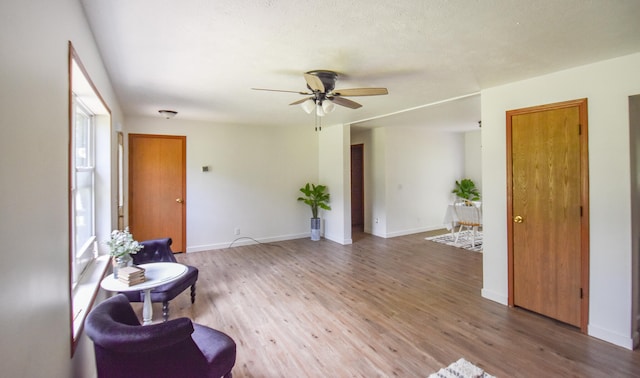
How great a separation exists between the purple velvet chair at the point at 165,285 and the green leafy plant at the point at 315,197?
10.7 feet

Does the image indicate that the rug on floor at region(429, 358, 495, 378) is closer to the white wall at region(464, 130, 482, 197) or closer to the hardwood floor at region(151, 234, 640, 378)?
the hardwood floor at region(151, 234, 640, 378)

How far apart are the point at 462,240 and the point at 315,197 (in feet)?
10.3

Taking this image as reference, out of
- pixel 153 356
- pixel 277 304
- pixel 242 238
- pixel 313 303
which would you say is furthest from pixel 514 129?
pixel 242 238

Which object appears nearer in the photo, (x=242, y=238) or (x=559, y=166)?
(x=559, y=166)

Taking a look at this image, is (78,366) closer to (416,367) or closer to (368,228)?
(416,367)

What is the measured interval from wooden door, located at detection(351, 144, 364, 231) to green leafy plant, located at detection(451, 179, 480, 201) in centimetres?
246

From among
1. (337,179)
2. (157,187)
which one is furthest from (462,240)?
(157,187)

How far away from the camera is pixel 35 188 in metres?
1.10

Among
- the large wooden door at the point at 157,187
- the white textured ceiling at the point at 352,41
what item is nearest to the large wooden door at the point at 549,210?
the white textured ceiling at the point at 352,41

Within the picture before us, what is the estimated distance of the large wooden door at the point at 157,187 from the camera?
5.25 m

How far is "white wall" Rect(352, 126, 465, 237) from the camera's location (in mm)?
6820

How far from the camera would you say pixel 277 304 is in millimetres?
3436

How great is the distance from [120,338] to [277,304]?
2166 millimetres

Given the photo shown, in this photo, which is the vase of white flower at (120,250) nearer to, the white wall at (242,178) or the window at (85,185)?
the window at (85,185)
